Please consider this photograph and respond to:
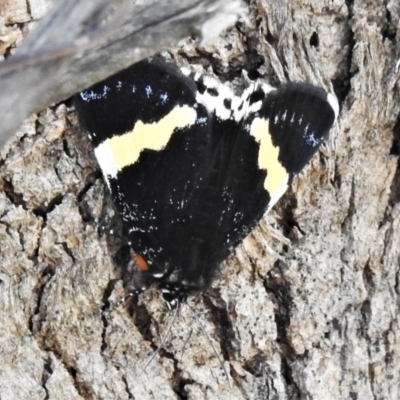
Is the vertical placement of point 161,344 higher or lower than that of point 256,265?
lower

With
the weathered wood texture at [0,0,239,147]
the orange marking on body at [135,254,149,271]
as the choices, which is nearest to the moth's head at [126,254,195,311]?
the orange marking on body at [135,254,149,271]

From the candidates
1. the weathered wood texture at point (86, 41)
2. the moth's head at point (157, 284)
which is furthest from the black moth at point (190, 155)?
the weathered wood texture at point (86, 41)

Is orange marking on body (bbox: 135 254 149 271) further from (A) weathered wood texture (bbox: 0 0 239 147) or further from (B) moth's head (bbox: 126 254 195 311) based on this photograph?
(A) weathered wood texture (bbox: 0 0 239 147)

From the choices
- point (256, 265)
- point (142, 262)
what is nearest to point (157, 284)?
point (142, 262)

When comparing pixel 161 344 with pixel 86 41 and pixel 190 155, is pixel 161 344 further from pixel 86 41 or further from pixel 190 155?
pixel 86 41

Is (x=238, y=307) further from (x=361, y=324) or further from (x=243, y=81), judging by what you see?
A: (x=243, y=81)

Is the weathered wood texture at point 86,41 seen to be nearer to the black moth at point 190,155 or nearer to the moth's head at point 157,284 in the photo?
the black moth at point 190,155

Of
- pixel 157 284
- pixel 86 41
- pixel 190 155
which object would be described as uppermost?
pixel 190 155

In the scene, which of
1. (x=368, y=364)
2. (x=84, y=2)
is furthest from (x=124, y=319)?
(x=84, y=2)
